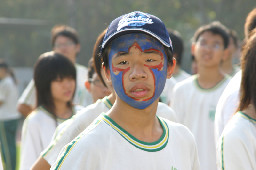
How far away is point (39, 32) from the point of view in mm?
21234

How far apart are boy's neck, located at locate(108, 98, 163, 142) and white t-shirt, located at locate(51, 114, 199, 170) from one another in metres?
0.03

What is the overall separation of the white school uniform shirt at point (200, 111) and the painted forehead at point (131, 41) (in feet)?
11.0

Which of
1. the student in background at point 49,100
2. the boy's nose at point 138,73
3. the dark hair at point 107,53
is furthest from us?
the student in background at point 49,100

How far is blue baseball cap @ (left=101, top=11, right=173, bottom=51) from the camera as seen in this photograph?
107 inches

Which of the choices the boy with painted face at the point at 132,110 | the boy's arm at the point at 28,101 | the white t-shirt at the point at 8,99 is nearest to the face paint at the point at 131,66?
the boy with painted face at the point at 132,110

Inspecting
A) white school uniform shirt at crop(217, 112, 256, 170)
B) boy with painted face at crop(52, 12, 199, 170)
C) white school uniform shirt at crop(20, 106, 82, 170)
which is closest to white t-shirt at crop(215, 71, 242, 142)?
white school uniform shirt at crop(217, 112, 256, 170)

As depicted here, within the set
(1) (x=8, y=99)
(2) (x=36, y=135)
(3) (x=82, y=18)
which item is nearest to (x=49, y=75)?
(2) (x=36, y=135)

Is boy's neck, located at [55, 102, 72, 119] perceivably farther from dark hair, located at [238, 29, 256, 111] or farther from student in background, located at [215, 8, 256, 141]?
dark hair, located at [238, 29, 256, 111]

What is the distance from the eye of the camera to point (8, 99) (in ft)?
39.0

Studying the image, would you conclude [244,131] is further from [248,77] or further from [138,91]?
[138,91]

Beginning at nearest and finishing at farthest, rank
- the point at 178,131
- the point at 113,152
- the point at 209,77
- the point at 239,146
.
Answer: the point at 113,152 → the point at 178,131 → the point at 239,146 → the point at 209,77

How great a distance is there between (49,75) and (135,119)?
277 centimetres

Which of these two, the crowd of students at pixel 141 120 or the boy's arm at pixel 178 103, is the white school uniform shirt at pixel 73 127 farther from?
the boy's arm at pixel 178 103

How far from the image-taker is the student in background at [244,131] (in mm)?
3121
